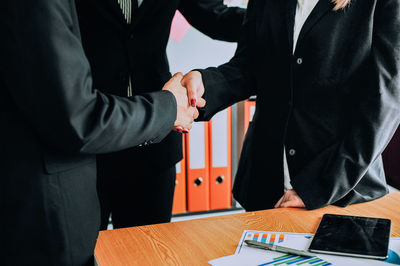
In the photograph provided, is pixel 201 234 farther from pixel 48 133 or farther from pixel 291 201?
pixel 48 133

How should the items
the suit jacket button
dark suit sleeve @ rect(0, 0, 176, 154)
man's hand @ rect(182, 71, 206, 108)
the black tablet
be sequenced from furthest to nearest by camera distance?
man's hand @ rect(182, 71, 206, 108), the suit jacket button, the black tablet, dark suit sleeve @ rect(0, 0, 176, 154)

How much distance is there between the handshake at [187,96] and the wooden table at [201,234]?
312 millimetres

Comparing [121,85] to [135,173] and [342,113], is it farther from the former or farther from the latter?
[342,113]

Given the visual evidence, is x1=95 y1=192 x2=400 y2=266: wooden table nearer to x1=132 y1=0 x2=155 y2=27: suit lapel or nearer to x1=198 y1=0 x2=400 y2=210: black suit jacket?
x1=198 y1=0 x2=400 y2=210: black suit jacket

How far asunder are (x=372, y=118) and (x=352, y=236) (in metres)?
0.31

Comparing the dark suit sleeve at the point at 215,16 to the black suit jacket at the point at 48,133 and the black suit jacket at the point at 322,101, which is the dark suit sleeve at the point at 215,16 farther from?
the black suit jacket at the point at 48,133

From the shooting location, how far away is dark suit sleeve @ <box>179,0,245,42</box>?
1.60m

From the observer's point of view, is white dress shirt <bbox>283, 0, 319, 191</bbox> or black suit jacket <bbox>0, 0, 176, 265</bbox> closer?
black suit jacket <bbox>0, 0, 176, 265</bbox>

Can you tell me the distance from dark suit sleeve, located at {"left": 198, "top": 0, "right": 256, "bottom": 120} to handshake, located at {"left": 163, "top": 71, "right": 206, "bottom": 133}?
0.12 ft

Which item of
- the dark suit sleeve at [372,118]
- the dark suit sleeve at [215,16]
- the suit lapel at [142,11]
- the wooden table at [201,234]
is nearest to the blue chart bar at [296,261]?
the wooden table at [201,234]

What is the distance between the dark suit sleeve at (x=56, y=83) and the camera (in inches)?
26.7

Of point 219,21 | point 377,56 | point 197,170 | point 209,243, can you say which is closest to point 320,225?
point 209,243

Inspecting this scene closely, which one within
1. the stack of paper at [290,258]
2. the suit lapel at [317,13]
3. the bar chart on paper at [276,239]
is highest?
the suit lapel at [317,13]

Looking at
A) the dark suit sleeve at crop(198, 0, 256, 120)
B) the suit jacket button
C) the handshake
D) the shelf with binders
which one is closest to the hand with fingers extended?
the handshake
